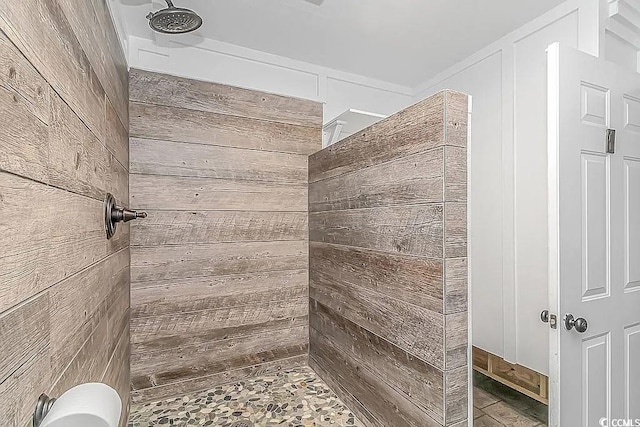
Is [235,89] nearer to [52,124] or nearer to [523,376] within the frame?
[52,124]

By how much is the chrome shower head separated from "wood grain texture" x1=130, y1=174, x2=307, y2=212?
83cm

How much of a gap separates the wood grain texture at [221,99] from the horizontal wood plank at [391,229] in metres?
0.82

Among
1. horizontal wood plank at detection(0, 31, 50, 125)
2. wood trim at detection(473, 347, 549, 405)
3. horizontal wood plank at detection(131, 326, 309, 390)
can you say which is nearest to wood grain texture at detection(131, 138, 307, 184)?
horizontal wood plank at detection(131, 326, 309, 390)

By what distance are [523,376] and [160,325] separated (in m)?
2.31

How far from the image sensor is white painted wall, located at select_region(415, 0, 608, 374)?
6.73 feet

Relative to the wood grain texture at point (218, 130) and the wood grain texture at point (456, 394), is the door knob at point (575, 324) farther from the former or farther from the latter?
the wood grain texture at point (218, 130)

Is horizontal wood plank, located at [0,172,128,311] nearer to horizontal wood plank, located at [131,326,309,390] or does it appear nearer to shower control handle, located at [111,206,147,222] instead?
shower control handle, located at [111,206,147,222]

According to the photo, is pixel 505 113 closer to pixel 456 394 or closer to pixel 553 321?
pixel 553 321

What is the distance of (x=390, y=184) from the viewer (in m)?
1.58

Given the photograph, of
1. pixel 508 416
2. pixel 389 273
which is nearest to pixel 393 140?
pixel 389 273

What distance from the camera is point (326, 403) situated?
197 centimetres

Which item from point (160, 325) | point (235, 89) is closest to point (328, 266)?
point (160, 325)

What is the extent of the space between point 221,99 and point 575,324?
2.26m

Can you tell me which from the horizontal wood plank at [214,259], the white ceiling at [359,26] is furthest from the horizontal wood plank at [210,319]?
the white ceiling at [359,26]
